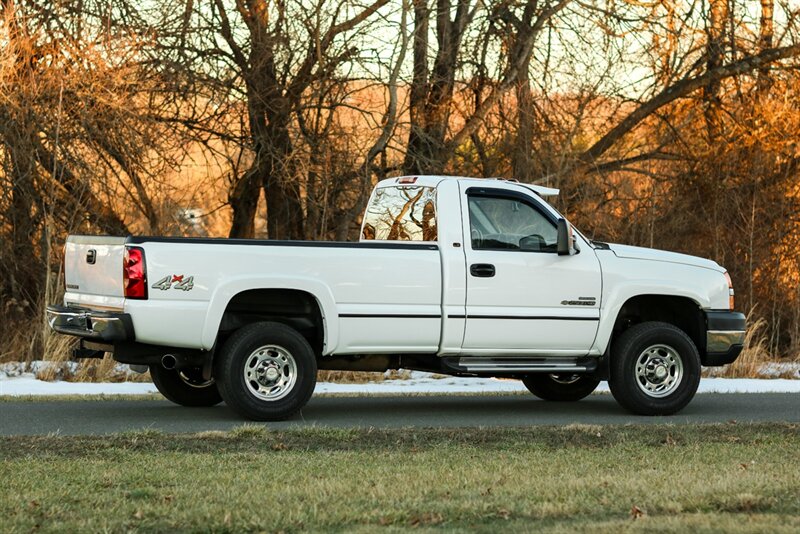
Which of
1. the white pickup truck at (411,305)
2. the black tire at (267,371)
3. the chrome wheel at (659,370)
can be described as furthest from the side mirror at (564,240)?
the black tire at (267,371)

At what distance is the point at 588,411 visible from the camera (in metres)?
12.5

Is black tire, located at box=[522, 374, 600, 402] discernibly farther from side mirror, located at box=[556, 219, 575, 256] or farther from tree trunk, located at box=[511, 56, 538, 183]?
tree trunk, located at box=[511, 56, 538, 183]

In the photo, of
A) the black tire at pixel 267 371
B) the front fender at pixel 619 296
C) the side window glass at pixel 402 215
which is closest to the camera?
the black tire at pixel 267 371

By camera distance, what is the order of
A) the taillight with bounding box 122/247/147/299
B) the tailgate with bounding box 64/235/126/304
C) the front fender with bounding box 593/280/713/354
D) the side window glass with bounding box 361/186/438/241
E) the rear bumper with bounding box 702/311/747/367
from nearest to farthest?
the taillight with bounding box 122/247/147/299 → the tailgate with bounding box 64/235/126/304 → the side window glass with bounding box 361/186/438/241 → the front fender with bounding box 593/280/713/354 → the rear bumper with bounding box 702/311/747/367

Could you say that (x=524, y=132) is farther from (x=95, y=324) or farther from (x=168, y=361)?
(x=95, y=324)

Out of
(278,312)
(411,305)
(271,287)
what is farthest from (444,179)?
(271,287)

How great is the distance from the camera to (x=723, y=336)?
12.3 m

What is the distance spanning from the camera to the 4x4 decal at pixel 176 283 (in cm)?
1044

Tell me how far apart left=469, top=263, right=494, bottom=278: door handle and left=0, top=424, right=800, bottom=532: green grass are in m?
1.59

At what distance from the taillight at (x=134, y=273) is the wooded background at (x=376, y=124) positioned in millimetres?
6868

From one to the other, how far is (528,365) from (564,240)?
1193 mm

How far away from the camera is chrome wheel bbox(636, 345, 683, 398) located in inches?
474

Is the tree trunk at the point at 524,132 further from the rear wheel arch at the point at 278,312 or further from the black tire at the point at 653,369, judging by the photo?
the rear wheel arch at the point at 278,312

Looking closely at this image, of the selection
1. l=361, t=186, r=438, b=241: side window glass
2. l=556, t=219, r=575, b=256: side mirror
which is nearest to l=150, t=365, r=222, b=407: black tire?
l=361, t=186, r=438, b=241: side window glass
